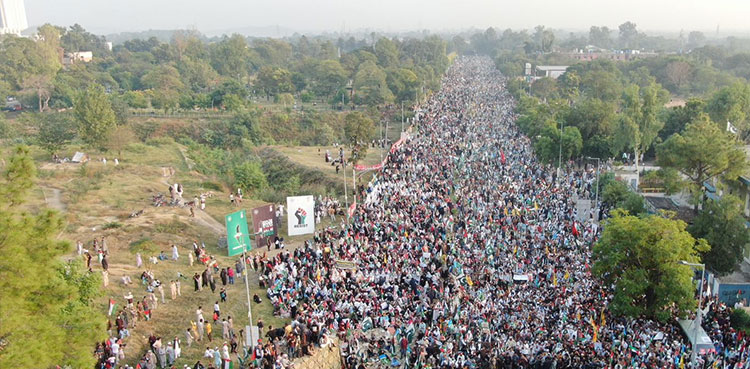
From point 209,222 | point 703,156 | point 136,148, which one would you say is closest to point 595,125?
point 703,156

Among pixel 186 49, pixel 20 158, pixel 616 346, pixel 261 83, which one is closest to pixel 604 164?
pixel 616 346

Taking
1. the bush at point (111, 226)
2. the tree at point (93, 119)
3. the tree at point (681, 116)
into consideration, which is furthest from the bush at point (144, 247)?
the tree at point (681, 116)

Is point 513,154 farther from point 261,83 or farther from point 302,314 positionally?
point 261,83

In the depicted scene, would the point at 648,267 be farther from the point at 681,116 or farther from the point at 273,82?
the point at 273,82

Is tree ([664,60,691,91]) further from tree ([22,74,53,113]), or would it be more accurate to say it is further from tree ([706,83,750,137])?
tree ([22,74,53,113])

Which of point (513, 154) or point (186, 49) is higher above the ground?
point (186, 49)

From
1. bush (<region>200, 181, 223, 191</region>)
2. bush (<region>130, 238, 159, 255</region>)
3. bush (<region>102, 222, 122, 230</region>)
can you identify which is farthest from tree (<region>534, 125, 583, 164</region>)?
bush (<region>102, 222, 122, 230</region>)
